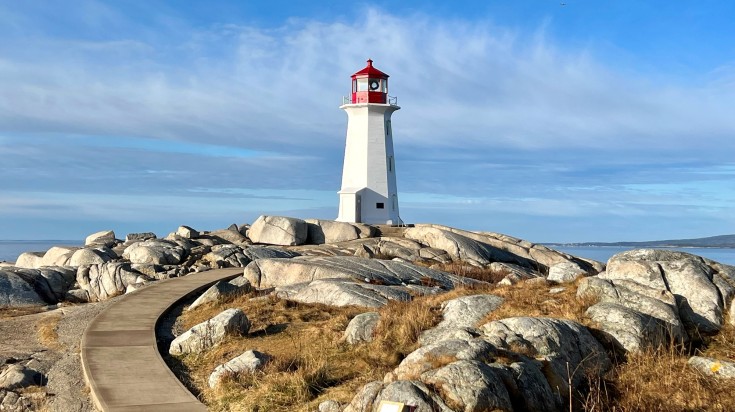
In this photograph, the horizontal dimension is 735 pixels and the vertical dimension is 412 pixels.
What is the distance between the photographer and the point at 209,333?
1345cm

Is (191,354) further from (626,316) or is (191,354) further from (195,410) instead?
(626,316)

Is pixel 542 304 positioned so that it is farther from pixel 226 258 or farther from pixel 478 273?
pixel 226 258

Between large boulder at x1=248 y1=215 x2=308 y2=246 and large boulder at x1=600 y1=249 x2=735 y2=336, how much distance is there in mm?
23136

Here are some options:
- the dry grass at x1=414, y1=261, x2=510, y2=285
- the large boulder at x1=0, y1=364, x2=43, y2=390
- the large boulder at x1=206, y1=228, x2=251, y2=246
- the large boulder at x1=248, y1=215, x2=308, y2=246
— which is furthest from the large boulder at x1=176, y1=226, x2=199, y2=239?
the large boulder at x1=0, y1=364, x2=43, y2=390

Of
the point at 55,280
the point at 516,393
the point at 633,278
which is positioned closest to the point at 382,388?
the point at 516,393

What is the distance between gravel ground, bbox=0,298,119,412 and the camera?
425 inches

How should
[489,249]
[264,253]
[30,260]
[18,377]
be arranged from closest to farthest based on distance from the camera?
[18,377]
[264,253]
[30,260]
[489,249]

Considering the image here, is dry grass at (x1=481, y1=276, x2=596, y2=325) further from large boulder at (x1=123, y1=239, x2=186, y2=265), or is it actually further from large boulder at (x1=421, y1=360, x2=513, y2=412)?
large boulder at (x1=123, y1=239, x2=186, y2=265)

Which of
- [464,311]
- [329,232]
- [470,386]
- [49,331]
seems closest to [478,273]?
[464,311]

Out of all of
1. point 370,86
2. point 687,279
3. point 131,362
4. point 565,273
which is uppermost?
point 370,86

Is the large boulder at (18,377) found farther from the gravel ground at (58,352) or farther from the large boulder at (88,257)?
the large boulder at (88,257)

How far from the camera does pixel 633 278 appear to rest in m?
14.6

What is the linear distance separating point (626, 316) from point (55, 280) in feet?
63.2

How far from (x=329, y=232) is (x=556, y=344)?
27658 mm
